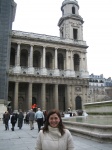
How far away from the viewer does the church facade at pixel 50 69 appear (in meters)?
34.9

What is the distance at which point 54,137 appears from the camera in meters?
2.46

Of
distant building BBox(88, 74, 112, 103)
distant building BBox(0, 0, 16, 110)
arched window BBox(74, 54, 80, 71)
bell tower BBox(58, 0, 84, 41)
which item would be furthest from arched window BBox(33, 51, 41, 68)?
distant building BBox(88, 74, 112, 103)

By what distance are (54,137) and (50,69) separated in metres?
34.4

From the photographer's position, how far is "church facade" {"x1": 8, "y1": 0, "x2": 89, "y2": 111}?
34.9 meters

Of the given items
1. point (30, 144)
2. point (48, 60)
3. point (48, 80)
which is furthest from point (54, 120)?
point (48, 60)

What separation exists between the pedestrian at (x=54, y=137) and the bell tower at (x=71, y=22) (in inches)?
1513

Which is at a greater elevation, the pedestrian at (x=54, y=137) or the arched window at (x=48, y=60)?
the arched window at (x=48, y=60)

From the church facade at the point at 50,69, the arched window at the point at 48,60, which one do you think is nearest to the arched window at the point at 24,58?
the church facade at the point at 50,69

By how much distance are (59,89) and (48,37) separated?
34.4ft

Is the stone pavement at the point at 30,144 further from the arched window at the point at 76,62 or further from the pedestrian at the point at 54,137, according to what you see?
the arched window at the point at 76,62

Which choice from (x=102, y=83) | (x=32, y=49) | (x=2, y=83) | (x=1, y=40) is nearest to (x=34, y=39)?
(x=32, y=49)

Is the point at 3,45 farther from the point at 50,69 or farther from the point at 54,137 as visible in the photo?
the point at 54,137

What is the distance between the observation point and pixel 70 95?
36906 mm

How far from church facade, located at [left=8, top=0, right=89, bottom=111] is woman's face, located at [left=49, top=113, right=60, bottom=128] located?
102 feet
